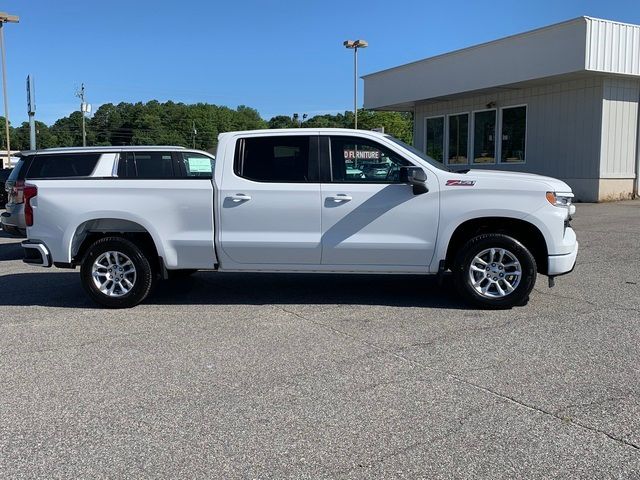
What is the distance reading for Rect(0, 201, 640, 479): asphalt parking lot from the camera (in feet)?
11.1

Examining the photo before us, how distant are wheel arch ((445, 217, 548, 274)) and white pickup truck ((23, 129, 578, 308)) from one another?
0.01 metres

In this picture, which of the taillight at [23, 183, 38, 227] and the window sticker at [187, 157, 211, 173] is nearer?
the taillight at [23, 183, 38, 227]

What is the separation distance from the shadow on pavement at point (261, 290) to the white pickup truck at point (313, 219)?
21.8 inches

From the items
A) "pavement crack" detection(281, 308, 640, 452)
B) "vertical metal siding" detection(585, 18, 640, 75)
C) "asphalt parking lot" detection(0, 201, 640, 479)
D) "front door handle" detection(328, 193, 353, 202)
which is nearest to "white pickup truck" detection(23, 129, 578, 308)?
"front door handle" detection(328, 193, 353, 202)

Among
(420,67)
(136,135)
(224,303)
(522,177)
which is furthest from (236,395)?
(136,135)

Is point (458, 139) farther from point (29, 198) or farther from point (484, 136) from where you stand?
point (29, 198)

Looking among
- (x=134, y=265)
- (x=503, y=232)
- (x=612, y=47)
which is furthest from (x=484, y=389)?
(x=612, y=47)

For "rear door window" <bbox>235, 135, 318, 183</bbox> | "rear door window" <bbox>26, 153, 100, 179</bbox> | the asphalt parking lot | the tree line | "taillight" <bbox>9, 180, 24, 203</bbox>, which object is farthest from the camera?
the tree line

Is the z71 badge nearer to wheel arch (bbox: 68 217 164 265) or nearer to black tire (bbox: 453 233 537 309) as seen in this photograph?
black tire (bbox: 453 233 537 309)

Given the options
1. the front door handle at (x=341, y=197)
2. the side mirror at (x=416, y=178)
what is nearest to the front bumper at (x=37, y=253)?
the front door handle at (x=341, y=197)

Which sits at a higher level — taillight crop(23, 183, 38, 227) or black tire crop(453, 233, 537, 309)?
taillight crop(23, 183, 38, 227)

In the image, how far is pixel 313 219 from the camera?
6.67 meters

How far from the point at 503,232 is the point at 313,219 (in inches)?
84.3

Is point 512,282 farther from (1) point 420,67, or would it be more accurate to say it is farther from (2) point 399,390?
(1) point 420,67
